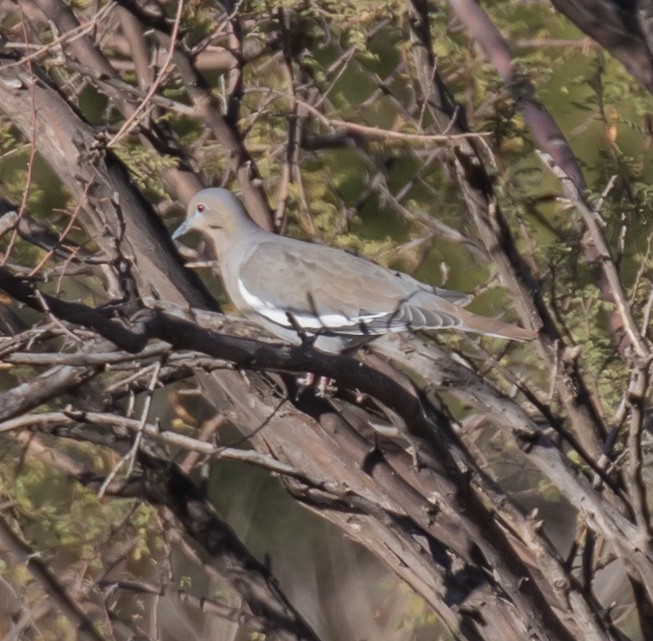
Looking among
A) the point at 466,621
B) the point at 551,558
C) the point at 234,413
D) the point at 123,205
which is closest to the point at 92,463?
the point at 234,413

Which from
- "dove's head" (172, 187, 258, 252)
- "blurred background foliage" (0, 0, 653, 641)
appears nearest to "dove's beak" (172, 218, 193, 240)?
"dove's head" (172, 187, 258, 252)

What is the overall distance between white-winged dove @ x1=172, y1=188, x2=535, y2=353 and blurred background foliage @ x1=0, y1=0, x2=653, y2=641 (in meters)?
0.17

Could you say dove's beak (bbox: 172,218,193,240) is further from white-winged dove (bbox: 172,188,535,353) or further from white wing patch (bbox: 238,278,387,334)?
white wing patch (bbox: 238,278,387,334)

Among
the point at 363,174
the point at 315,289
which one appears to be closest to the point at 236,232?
the point at 315,289

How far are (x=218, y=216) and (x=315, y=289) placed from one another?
51cm

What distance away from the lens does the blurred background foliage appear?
16.1 feet

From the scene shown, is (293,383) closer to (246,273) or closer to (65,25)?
(246,273)

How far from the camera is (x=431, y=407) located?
426 cm

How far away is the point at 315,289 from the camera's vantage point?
5051 millimetres

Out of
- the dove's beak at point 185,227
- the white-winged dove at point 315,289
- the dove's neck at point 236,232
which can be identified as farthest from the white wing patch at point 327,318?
the dove's beak at point 185,227

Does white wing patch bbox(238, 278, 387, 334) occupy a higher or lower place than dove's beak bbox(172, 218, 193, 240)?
lower

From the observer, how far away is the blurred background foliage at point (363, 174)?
16.1 ft

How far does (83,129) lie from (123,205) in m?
0.26

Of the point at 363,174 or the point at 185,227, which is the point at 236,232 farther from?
the point at 363,174
